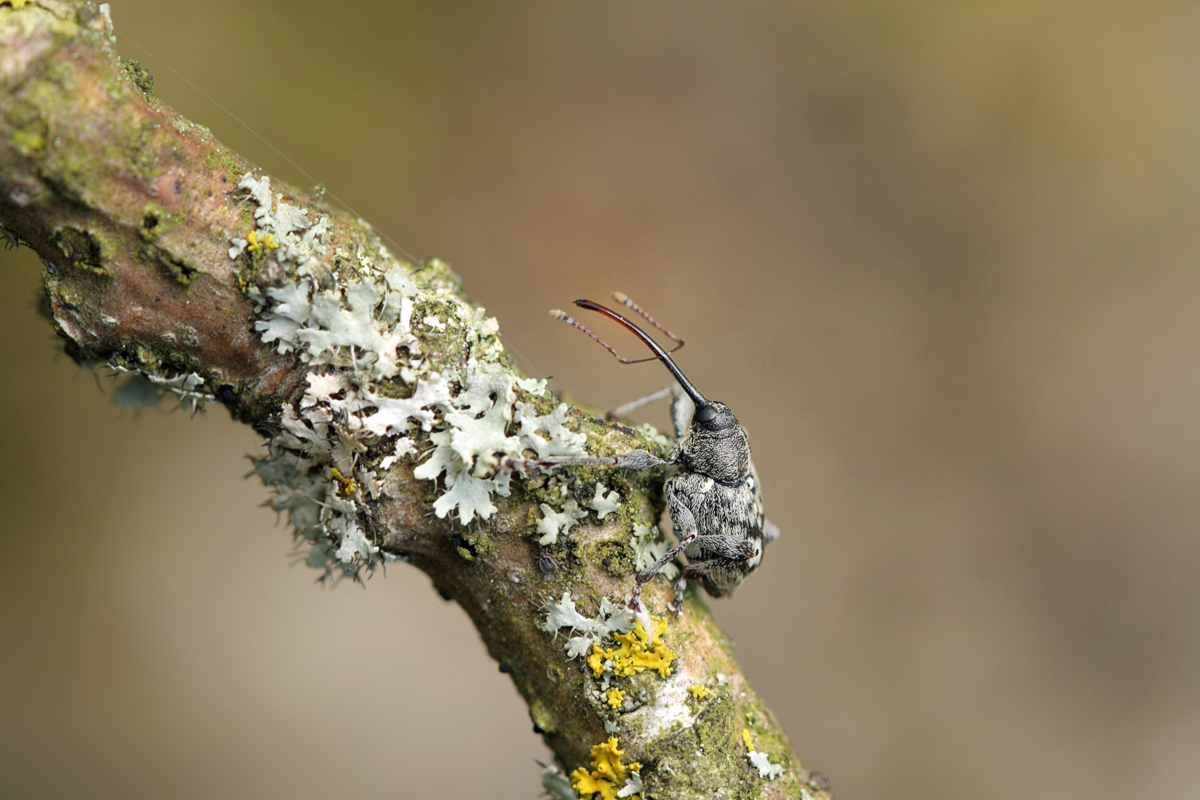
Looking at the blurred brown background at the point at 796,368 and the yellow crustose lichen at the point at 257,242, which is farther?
the blurred brown background at the point at 796,368

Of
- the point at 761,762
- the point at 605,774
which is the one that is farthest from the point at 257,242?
the point at 761,762

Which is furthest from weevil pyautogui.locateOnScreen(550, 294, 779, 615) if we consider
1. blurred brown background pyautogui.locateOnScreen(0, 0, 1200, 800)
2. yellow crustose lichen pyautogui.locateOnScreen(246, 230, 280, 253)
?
blurred brown background pyautogui.locateOnScreen(0, 0, 1200, 800)

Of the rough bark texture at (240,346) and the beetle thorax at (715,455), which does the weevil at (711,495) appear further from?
the rough bark texture at (240,346)

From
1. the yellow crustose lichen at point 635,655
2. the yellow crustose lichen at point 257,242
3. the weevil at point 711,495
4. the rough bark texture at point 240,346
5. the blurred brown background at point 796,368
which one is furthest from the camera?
the blurred brown background at point 796,368

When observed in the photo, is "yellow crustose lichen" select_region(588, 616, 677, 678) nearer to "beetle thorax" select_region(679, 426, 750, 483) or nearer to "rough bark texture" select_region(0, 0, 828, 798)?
"rough bark texture" select_region(0, 0, 828, 798)

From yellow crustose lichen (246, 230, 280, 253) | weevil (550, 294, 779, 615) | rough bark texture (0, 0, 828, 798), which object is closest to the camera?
rough bark texture (0, 0, 828, 798)

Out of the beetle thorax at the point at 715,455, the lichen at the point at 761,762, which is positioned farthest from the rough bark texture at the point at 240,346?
the beetle thorax at the point at 715,455

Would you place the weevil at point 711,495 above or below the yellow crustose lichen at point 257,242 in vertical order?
above
